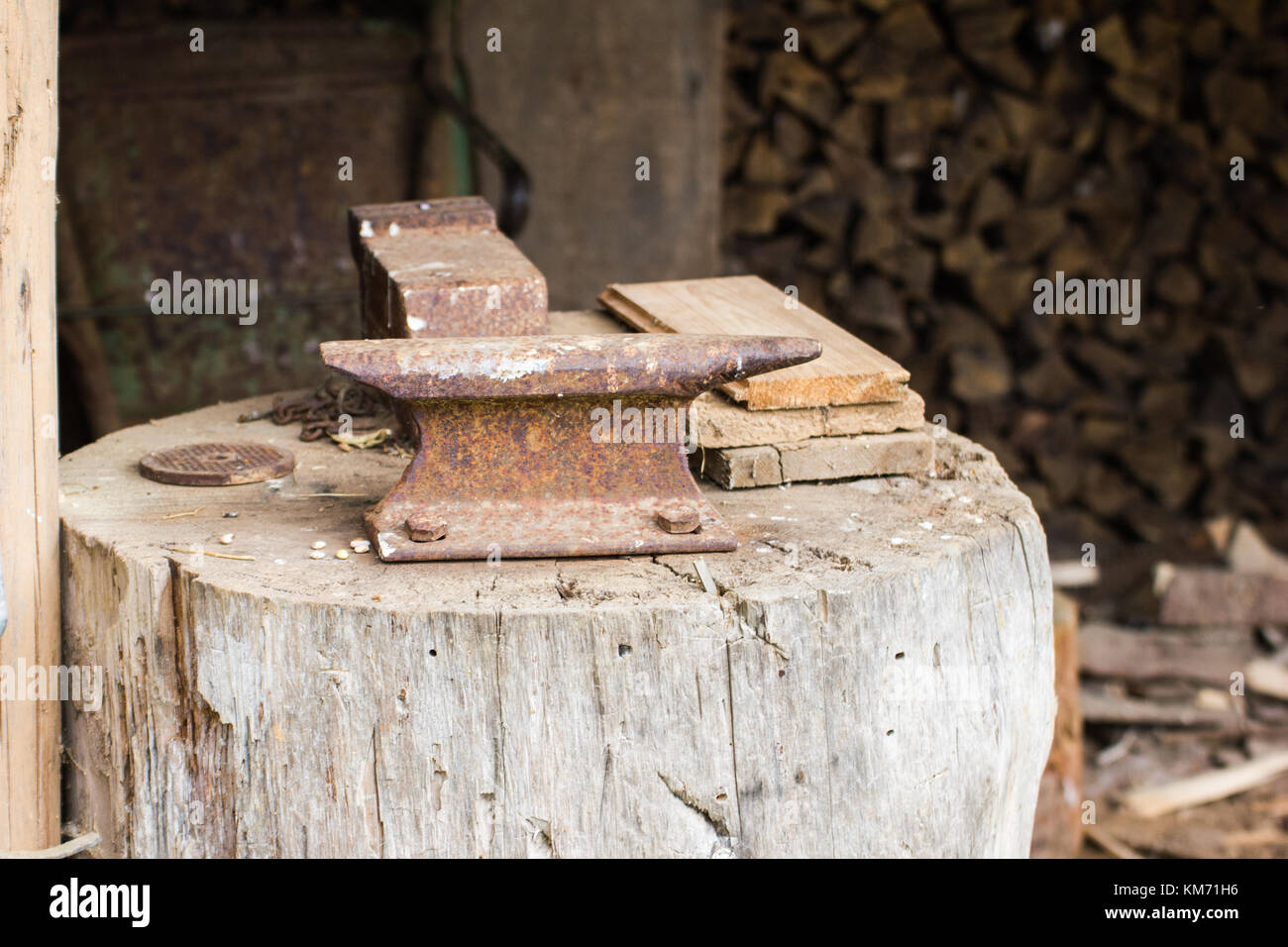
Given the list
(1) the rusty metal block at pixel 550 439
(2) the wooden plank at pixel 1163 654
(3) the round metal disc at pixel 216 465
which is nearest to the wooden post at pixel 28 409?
(3) the round metal disc at pixel 216 465

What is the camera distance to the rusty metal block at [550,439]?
1.70 m

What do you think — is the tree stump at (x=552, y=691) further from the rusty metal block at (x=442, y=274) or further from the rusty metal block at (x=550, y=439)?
the rusty metal block at (x=442, y=274)

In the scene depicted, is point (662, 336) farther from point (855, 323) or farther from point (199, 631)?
point (855, 323)

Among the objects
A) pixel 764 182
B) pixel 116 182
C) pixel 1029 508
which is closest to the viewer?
pixel 1029 508

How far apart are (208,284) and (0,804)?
2.46m

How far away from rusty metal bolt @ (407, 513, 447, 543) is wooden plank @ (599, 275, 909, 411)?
49cm

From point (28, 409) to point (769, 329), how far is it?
1.06 metres

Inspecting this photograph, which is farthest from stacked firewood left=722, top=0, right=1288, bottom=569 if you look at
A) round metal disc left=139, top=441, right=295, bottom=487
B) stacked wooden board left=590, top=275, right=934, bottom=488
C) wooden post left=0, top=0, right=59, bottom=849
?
wooden post left=0, top=0, right=59, bottom=849

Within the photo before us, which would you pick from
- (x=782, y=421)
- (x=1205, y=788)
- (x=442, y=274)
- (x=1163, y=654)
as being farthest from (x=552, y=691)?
(x=1163, y=654)

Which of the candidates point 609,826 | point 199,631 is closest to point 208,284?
point 199,631

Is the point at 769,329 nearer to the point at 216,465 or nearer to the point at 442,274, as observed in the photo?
the point at 442,274

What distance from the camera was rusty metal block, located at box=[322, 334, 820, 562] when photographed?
5.57 ft

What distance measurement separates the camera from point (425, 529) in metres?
1.73

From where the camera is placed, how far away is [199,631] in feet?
5.52
